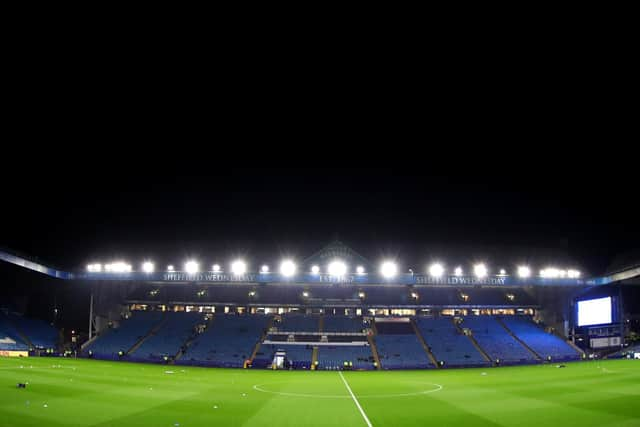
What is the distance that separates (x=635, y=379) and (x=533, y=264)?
39.5 metres

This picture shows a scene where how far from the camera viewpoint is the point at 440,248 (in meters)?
71.4

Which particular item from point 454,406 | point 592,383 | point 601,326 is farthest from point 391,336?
point 454,406

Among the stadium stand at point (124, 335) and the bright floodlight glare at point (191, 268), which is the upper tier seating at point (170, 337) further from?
→ the bright floodlight glare at point (191, 268)

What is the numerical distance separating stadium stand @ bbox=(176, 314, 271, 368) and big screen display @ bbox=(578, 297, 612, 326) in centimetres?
4330

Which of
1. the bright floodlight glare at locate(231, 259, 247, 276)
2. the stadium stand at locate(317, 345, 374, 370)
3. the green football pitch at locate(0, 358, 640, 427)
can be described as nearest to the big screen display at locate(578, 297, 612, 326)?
the green football pitch at locate(0, 358, 640, 427)

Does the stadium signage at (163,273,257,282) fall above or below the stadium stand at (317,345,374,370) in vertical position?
above

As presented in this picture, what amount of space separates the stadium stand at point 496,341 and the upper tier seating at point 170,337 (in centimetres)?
3824

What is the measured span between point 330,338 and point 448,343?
15403mm

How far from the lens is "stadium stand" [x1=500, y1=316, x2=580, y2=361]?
59688 mm

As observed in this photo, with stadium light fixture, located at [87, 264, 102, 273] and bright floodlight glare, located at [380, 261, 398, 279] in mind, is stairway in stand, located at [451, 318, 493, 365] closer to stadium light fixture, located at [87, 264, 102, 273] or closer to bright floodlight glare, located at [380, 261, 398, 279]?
bright floodlight glare, located at [380, 261, 398, 279]

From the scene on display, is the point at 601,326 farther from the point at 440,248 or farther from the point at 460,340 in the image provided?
the point at 440,248

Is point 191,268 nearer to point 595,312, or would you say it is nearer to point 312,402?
point 312,402

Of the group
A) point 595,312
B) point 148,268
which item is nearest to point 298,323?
point 148,268

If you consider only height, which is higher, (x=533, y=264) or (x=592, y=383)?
(x=533, y=264)
